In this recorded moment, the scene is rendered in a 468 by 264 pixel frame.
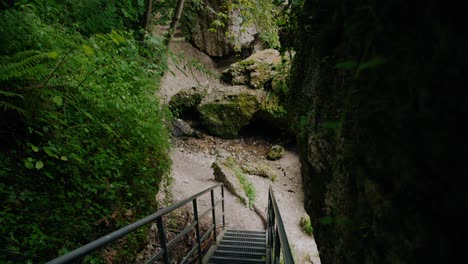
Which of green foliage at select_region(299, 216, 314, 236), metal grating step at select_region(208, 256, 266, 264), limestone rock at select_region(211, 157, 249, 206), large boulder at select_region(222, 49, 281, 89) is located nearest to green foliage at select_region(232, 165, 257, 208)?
limestone rock at select_region(211, 157, 249, 206)

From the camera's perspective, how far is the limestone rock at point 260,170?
8438 millimetres

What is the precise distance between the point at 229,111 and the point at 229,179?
4.24m

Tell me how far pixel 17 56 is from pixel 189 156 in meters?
6.98

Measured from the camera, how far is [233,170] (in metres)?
7.59

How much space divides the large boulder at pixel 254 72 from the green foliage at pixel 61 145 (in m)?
8.11

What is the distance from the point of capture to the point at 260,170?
8.52m

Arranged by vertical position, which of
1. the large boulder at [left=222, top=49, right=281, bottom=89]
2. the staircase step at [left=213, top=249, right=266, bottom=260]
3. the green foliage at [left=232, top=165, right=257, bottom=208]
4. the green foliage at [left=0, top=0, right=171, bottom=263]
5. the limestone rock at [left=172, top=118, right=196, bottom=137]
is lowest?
the green foliage at [left=232, top=165, right=257, bottom=208]

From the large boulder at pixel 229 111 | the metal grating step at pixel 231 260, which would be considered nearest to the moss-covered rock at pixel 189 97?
the large boulder at pixel 229 111

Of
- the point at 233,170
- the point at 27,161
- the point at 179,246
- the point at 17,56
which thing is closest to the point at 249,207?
the point at 233,170

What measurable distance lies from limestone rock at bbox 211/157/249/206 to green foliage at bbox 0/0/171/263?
12.8 feet

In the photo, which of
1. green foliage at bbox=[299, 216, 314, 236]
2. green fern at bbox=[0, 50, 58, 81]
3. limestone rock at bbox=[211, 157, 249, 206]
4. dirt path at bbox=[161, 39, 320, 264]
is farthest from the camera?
limestone rock at bbox=[211, 157, 249, 206]

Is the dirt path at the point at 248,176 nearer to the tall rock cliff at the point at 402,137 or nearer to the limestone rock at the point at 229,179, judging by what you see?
the limestone rock at the point at 229,179

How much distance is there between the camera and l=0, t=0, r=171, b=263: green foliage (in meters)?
1.85

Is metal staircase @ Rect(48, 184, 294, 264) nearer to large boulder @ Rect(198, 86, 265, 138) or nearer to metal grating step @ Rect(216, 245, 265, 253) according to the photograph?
metal grating step @ Rect(216, 245, 265, 253)
